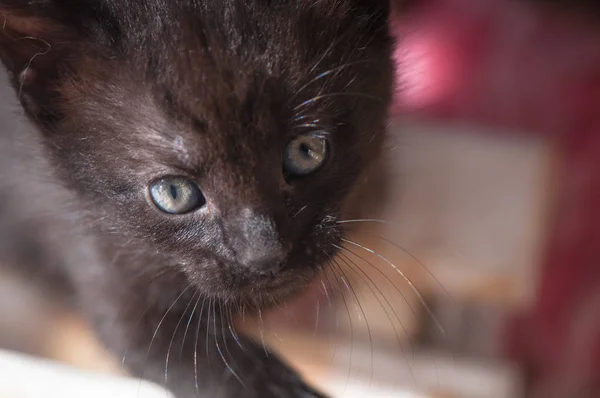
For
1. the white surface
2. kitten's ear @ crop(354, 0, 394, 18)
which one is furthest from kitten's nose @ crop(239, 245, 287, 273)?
kitten's ear @ crop(354, 0, 394, 18)

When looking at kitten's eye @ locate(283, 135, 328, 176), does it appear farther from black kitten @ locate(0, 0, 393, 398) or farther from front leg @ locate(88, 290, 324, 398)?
front leg @ locate(88, 290, 324, 398)


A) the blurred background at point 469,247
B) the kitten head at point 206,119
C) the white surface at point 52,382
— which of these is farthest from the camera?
the blurred background at point 469,247

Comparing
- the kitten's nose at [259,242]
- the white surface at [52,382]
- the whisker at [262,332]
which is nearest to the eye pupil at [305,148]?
the kitten's nose at [259,242]

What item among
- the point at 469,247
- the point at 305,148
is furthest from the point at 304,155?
the point at 469,247

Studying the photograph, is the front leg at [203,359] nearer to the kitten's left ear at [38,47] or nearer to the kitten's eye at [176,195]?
the kitten's eye at [176,195]

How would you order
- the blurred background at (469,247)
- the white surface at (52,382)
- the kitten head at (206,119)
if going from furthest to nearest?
the blurred background at (469,247) → the white surface at (52,382) → the kitten head at (206,119)

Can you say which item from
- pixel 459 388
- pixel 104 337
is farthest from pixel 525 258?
pixel 104 337
